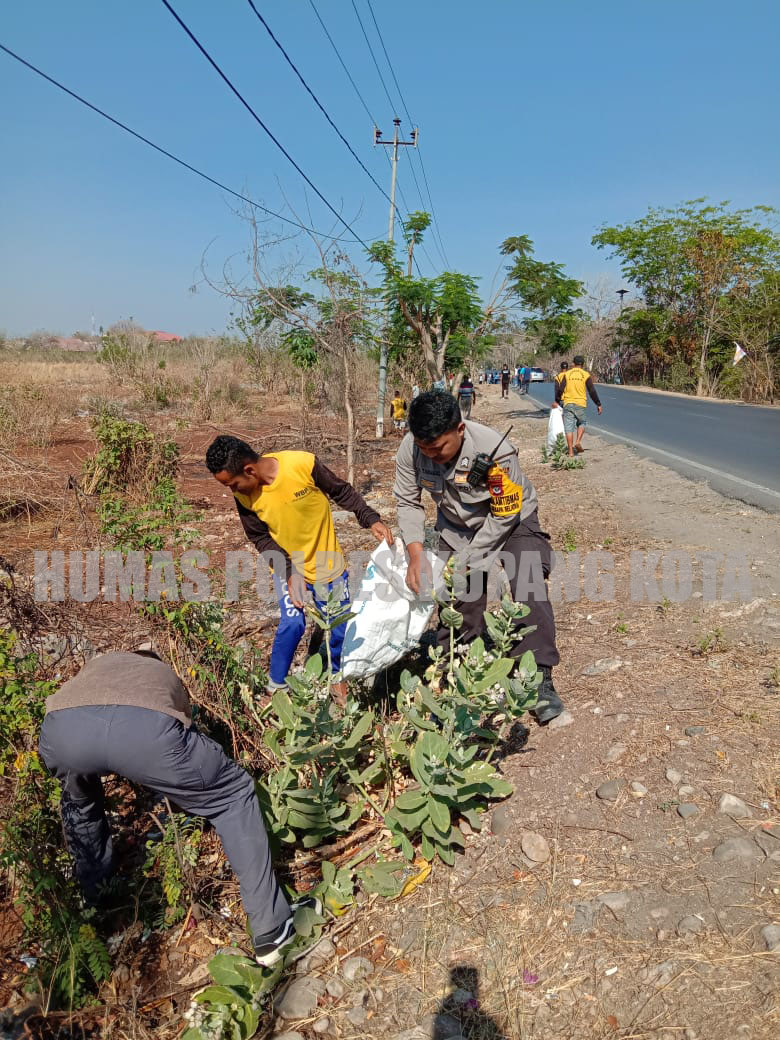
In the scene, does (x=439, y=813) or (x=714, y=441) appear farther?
(x=714, y=441)

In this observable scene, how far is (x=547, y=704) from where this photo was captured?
2.84 metres

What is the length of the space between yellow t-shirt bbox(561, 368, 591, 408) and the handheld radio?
663 cm

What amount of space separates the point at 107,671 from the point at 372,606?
1.30m

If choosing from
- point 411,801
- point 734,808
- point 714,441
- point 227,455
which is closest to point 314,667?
point 411,801

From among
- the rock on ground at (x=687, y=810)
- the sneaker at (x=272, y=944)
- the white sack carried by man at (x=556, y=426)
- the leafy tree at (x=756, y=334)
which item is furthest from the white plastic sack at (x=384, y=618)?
the leafy tree at (x=756, y=334)

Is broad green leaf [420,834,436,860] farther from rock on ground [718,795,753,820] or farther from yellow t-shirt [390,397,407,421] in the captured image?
yellow t-shirt [390,397,407,421]

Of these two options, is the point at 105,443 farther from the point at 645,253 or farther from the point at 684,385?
the point at 645,253

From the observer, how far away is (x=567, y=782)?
2.53 meters

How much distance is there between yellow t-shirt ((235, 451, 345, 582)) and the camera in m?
3.01

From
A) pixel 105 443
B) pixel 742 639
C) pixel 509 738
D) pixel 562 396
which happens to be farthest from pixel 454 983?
pixel 562 396

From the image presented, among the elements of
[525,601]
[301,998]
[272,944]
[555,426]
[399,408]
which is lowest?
[301,998]

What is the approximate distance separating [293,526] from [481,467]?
0.93 m

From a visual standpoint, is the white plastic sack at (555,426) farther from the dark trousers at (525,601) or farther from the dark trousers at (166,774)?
the dark trousers at (166,774)

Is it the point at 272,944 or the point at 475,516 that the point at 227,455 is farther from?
the point at 272,944
